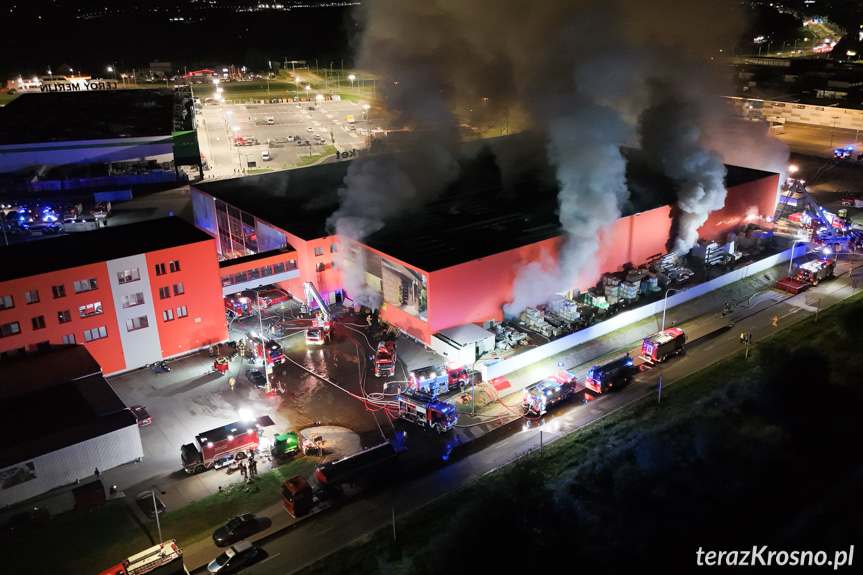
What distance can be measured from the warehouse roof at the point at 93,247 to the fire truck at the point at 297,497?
12.4m

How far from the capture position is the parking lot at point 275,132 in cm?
6169

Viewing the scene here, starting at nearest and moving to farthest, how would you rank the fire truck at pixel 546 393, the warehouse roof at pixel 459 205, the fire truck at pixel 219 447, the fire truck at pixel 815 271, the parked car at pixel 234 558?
the parked car at pixel 234 558
the fire truck at pixel 219 447
the fire truck at pixel 546 393
the warehouse roof at pixel 459 205
the fire truck at pixel 815 271

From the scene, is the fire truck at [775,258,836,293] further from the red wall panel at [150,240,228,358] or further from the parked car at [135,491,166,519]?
the parked car at [135,491,166,519]

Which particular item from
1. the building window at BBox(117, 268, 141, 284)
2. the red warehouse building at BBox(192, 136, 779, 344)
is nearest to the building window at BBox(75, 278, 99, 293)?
the building window at BBox(117, 268, 141, 284)

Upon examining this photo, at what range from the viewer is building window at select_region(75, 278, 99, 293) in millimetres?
25453

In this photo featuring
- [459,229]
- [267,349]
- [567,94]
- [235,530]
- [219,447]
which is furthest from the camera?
[567,94]

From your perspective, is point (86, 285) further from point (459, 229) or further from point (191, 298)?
point (459, 229)

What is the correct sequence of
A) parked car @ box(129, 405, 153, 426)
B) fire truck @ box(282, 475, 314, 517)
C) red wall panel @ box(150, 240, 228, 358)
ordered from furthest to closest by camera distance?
red wall panel @ box(150, 240, 228, 358)
parked car @ box(129, 405, 153, 426)
fire truck @ box(282, 475, 314, 517)

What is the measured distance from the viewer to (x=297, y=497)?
19156mm

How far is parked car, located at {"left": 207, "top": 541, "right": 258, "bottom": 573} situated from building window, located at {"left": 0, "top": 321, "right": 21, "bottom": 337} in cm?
1309

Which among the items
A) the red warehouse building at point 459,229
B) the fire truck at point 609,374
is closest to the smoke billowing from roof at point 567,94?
the red warehouse building at point 459,229

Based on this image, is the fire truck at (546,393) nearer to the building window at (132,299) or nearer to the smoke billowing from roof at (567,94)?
the smoke billowing from roof at (567,94)

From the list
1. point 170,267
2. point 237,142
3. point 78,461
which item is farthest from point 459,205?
point 237,142

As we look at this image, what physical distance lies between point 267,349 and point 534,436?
1171 cm
